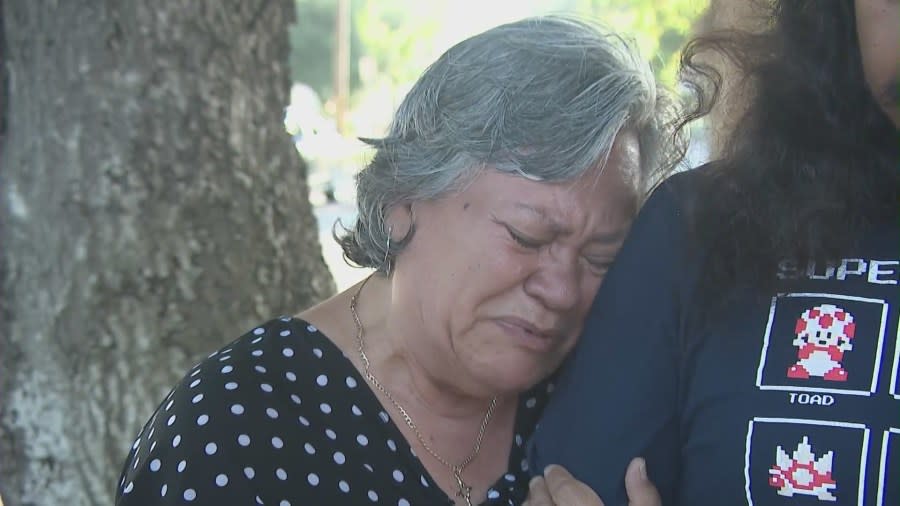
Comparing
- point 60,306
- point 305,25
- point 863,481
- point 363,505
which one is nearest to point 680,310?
point 863,481

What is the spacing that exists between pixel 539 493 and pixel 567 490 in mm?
93

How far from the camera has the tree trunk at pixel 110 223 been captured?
8.88 feet

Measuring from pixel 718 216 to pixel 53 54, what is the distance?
1829 millimetres

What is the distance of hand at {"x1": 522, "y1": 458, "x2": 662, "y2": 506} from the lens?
4.97ft

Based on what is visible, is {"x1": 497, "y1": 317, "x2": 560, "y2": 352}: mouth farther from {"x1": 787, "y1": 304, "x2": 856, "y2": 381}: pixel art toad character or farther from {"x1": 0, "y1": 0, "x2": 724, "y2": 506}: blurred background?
{"x1": 0, "y1": 0, "x2": 724, "y2": 506}: blurred background

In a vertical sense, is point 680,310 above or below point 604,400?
above

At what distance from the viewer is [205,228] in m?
2.78

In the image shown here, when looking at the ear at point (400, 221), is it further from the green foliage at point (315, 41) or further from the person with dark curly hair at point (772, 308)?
the green foliage at point (315, 41)

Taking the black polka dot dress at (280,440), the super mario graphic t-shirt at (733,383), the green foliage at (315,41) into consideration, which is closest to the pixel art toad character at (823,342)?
the super mario graphic t-shirt at (733,383)

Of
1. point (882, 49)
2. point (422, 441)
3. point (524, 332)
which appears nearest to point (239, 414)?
point (422, 441)

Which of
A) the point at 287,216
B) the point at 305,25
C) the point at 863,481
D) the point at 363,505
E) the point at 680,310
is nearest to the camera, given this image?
the point at 863,481

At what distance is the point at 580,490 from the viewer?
5.12ft

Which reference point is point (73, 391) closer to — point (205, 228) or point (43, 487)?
point (43, 487)

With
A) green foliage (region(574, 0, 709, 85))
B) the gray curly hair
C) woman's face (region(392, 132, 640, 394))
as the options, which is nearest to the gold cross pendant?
woman's face (region(392, 132, 640, 394))
